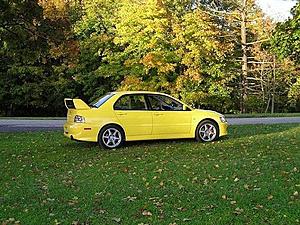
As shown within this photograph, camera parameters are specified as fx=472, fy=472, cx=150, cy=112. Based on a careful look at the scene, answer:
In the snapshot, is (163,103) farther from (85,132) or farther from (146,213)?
(146,213)

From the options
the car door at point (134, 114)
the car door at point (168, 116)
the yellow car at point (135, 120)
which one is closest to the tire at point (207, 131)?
the yellow car at point (135, 120)

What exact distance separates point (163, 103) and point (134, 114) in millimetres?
943

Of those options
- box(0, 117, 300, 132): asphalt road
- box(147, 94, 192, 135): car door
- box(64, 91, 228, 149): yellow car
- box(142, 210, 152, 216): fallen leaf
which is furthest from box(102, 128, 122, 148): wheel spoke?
box(0, 117, 300, 132): asphalt road

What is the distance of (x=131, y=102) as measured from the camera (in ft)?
39.9

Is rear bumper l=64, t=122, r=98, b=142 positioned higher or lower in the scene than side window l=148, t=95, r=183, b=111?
lower

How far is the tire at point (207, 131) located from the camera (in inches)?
499

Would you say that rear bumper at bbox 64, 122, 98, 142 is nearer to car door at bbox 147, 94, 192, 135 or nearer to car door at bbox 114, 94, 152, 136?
car door at bbox 114, 94, 152, 136

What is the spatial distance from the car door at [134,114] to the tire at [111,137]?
18 centimetres

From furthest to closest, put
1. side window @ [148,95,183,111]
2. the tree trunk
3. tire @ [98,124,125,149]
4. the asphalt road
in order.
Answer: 1. the tree trunk
2. the asphalt road
3. side window @ [148,95,183,111]
4. tire @ [98,124,125,149]

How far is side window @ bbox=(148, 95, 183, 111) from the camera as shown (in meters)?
12.4

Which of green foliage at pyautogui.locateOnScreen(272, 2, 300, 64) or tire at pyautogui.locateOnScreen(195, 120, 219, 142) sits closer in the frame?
tire at pyautogui.locateOnScreen(195, 120, 219, 142)

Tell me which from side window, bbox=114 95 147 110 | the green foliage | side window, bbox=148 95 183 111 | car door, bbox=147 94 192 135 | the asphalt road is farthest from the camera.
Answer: the asphalt road

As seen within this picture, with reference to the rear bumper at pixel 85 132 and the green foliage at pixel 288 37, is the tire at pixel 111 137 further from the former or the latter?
the green foliage at pixel 288 37

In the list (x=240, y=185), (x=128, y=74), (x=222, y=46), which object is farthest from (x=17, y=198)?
(x=222, y=46)
